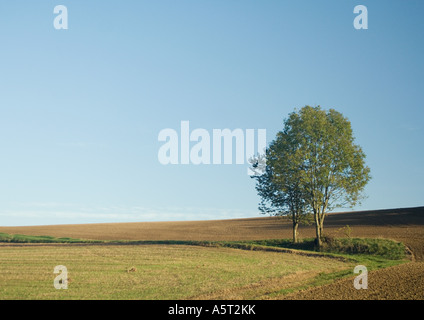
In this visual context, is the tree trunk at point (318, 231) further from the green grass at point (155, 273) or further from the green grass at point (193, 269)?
the green grass at point (155, 273)

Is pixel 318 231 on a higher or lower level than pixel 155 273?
higher

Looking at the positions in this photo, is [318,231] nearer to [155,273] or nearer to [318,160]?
[318,160]

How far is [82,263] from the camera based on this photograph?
118 feet

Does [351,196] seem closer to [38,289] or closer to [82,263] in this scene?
[82,263]

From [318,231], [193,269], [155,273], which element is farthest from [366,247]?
[155,273]

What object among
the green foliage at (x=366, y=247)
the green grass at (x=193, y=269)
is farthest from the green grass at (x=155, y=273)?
the green foliage at (x=366, y=247)

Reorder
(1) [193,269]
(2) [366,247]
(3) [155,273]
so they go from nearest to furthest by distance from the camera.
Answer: (3) [155,273], (1) [193,269], (2) [366,247]

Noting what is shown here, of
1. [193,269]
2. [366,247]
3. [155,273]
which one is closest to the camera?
[155,273]

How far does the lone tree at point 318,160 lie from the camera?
4972 cm

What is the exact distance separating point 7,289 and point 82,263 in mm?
11556

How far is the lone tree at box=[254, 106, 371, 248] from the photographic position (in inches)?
1957

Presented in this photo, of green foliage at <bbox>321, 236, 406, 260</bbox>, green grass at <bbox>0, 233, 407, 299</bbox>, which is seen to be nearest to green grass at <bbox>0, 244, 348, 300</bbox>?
green grass at <bbox>0, 233, 407, 299</bbox>

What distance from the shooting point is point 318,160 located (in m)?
50.1
